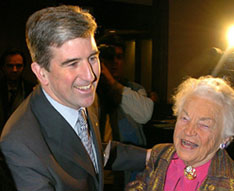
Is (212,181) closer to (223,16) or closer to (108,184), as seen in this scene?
(108,184)

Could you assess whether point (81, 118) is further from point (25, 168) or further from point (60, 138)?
point (25, 168)

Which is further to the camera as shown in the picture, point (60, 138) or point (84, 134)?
point (84, 134)

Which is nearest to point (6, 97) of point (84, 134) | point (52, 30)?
point (84, 134)

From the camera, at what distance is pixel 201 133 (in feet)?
5.21

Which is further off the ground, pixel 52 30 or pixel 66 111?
pixel 52 30

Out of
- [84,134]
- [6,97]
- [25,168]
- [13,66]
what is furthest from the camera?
[13,66]

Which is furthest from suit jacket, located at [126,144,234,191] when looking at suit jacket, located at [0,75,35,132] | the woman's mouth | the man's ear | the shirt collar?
suit jacket, located at [0,75,35,132]

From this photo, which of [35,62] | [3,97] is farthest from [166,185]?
[3,97]

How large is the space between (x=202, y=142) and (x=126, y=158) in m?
0.54

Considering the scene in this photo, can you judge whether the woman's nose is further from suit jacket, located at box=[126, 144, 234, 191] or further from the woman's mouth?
suit jacket, located at box=[126, 144, 234, 191]

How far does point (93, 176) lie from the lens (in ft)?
4.73

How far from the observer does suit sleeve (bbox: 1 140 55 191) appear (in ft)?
3.87

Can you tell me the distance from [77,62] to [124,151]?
33.4 inches

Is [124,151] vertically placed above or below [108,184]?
above
